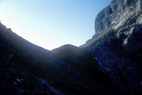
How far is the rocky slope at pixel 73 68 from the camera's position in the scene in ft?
104

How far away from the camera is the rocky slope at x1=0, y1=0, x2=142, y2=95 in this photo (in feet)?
104

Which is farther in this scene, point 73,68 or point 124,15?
point 124,15

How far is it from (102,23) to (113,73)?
12980cm

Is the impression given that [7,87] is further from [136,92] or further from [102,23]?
[102,23]

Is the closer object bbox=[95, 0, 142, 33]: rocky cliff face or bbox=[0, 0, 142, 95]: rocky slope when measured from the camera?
bbox=[0, 0, 142, 95]: rocky slope

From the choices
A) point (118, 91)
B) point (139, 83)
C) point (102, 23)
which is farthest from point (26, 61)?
point (102, 23)

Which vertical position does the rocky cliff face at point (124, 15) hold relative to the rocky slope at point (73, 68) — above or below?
above

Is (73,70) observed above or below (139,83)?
below

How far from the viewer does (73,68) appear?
60.7 m

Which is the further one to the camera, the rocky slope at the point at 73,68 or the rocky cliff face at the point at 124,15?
the rocky cliff face at the point at 124,15

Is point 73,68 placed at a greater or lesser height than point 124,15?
lesser

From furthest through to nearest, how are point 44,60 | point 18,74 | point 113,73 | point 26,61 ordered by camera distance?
point 113,73 < point 44,60 < point 26,61 < point 18,74

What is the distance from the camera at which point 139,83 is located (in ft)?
207

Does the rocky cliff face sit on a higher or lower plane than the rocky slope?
higher
